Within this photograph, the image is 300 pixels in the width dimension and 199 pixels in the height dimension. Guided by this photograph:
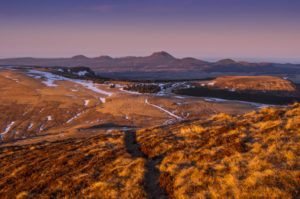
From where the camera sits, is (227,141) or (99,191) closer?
(99,191)

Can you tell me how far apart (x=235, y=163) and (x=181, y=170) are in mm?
2398

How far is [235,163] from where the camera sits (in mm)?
8125

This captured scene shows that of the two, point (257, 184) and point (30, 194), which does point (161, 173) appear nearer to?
point (257, 184)

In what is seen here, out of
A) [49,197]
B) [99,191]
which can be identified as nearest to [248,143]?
[99,191]

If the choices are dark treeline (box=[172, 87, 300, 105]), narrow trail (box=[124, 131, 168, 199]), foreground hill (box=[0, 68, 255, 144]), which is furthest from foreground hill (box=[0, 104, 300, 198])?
dark treeline (box=[172, 87, 300, 105])

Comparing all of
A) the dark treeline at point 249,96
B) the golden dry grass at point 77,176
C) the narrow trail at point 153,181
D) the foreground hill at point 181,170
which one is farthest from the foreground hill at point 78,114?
the dark treeline at point 249,96

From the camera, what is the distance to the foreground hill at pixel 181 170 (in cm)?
660

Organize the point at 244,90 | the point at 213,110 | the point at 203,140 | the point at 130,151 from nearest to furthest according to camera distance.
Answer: the point at 203,140 < the point at 130,151 < the point at 213,110 < the point at 244,90

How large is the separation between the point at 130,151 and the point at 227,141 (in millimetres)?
6616

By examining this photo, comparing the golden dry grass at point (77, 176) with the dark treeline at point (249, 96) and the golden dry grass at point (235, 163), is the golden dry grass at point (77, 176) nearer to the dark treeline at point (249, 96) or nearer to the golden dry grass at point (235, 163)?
the golden dry grass at point (235, 163)

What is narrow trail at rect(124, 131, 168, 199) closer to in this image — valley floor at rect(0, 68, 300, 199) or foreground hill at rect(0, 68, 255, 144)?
valley floor at rect(0, 68, 300, 199)

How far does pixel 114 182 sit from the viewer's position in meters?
8.41

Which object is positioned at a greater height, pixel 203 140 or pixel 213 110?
pixel 203 140

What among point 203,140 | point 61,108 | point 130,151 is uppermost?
point 203,140
